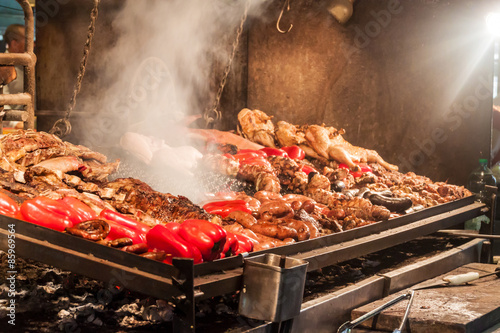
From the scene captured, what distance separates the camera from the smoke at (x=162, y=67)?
682 cm

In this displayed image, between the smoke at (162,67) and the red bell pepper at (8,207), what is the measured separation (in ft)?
7.75

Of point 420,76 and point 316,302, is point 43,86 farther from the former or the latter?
point 420,76

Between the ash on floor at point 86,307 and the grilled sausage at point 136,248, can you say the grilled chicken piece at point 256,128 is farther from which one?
the grilled sausage at point 136,248

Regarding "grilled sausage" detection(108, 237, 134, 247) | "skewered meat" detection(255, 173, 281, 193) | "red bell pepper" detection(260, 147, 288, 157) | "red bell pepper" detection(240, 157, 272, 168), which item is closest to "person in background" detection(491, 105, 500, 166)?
"red bell pepper" detection(260, 147, 288, 157)

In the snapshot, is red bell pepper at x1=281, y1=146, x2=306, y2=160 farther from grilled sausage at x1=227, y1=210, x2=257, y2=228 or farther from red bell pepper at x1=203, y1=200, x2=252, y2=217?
grilled sausage at x1=227, y1=210, x2=257, y2=228

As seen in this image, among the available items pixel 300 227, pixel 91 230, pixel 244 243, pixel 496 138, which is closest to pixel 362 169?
pixel 300 227

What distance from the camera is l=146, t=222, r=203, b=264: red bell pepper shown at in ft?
9.65

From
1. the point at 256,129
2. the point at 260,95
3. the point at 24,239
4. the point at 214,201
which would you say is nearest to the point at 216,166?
the point at 214,201

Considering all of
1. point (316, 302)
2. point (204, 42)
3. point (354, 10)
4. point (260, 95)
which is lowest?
point (316, 302)

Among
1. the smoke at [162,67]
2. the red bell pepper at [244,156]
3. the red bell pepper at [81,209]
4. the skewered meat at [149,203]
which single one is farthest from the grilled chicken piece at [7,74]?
the red bell pepper at [244,156]

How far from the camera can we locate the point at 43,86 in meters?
6.66

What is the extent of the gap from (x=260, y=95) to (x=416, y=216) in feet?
16.1

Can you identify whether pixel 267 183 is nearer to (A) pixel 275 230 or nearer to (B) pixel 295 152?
(A) pixel 275 230

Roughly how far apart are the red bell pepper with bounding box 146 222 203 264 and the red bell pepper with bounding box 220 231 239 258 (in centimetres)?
25
